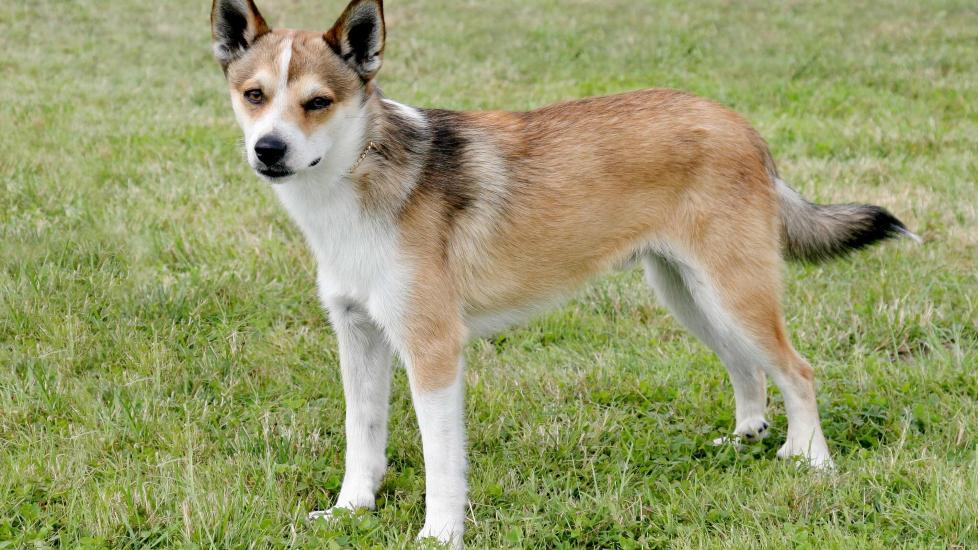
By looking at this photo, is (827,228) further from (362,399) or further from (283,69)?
(283,69)

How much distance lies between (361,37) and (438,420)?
4.94ft

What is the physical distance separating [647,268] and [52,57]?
10.7 meters

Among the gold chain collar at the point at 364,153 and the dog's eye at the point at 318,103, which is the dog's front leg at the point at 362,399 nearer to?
→ the gold chain collar at the point at 364,153

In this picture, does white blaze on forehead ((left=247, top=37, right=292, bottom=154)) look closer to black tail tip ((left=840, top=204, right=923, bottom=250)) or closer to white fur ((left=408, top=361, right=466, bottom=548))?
white fur ((left=408, top=361, right=466, bottom=548))

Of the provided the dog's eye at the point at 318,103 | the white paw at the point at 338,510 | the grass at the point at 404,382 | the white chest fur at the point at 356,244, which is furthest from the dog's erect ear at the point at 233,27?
the white paw at the point at 338,510

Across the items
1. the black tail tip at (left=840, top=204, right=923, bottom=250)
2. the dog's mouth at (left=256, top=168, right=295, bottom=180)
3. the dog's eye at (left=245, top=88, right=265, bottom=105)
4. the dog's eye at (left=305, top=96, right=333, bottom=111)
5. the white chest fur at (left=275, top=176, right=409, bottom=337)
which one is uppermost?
the dog's eye at (left=245, top=88, right=265, bottom=105)

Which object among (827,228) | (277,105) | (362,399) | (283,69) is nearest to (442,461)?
(362,399)

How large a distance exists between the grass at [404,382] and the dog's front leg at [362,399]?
0.13 meters

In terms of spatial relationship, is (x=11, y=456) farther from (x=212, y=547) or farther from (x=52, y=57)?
(x=52, y=57)

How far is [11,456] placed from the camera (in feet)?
13.4

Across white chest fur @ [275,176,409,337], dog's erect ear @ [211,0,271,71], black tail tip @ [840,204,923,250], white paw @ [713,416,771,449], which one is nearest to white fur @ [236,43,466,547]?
white chest fur @ [275,176,409,337]

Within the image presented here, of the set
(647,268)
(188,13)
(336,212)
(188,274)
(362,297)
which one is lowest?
(188,13)

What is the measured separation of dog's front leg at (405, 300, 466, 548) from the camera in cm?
381

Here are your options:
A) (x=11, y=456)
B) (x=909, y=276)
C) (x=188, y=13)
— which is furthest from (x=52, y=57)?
(x=909, y=276)
